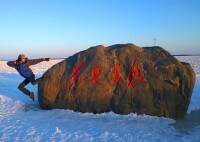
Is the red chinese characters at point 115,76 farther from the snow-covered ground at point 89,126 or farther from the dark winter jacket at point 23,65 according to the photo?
the dark winter jacket at point 23,65

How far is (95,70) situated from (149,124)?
3.14 meters

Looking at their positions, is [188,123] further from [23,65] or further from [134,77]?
[23,65]

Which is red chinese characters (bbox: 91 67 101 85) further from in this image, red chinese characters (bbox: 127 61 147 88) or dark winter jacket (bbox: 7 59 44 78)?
dark winter jacket (bbox: 7 59 44 78)

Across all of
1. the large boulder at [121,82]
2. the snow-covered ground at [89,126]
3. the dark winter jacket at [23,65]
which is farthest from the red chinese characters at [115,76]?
the dark winter jacket at [23,65]

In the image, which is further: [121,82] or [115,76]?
[115,76]

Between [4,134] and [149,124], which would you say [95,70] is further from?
[4,134]

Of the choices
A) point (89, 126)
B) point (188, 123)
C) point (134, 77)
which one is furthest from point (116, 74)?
point (188, 123)

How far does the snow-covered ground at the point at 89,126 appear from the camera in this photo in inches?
289

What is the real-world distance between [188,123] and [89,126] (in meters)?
3.38

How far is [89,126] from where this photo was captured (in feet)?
27.3

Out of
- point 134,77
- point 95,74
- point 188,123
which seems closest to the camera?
point 188,123

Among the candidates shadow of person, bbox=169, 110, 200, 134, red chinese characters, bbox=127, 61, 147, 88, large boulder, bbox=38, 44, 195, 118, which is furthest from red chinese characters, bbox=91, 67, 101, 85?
shadow of person, bbox=169, 110, 200, 134

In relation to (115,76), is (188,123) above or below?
below

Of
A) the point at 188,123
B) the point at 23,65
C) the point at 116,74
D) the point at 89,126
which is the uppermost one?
the point at 23,65
